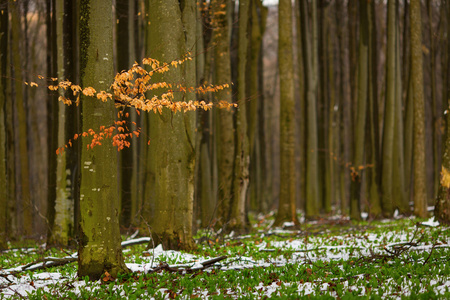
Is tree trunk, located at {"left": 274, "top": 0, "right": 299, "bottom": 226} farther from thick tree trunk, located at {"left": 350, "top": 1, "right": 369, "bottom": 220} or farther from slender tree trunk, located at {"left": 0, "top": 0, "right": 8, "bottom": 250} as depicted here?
slender tree trunk, located at {"left": 0, "top": 0, "right": 8, "bottom": 250}

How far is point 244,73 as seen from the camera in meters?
13.7

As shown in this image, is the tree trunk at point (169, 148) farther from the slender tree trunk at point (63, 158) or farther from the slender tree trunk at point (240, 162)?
the slender tree trunk at point (240, 162)

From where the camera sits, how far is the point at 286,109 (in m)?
14.9

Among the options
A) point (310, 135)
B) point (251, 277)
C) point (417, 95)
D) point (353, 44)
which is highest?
point (353, 44)

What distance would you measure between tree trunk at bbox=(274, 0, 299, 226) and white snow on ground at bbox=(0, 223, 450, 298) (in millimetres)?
2884

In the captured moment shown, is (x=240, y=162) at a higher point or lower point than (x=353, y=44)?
lower

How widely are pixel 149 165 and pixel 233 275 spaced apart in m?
6.23

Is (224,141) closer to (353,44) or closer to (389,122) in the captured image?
(389,122)

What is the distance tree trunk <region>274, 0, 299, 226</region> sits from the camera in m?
14.8

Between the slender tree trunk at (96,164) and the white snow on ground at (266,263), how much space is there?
1.58 feet

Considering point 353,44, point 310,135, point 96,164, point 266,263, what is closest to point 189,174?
point 266,263

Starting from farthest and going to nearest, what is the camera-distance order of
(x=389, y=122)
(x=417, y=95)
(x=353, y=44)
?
1. (x=353, y=44)
2. (x=389, y=122)
3. (x=417, y=95)

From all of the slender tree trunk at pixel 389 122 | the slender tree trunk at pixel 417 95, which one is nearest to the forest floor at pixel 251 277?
A: the slender tree trunk at pixel 417 95

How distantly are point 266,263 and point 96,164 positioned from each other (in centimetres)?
375
